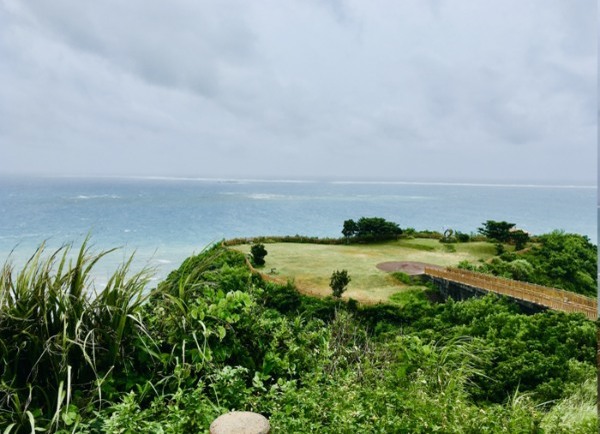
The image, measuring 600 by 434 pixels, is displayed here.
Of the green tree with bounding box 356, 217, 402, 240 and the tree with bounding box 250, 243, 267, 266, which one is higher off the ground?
the green tree with bounding box 356, 217, 402, 240

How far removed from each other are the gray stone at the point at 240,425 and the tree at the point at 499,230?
20287 mm

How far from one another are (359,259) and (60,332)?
15.5 m

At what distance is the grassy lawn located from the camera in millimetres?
12922

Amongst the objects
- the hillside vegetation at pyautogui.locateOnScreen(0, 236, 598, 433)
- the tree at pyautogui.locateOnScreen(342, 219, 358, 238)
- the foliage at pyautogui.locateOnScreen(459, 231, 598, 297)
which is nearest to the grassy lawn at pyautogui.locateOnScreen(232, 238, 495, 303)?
the tree at pyautogui.locateOnScreen(342, 219, 358, 238)

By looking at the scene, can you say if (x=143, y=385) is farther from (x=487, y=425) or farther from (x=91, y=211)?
(x=91, y=211)

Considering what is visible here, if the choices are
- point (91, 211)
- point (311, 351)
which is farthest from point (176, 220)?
point (311, 351)

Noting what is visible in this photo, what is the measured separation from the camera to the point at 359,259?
16.9 meters

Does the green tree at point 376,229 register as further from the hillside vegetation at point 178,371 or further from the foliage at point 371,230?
the hillside vegetation at point 178,371

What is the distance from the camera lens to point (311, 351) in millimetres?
2551

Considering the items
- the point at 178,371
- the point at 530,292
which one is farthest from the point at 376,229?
the point at 178,371

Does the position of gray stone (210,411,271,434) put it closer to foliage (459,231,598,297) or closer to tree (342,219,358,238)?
foliage (459,231,598,297)

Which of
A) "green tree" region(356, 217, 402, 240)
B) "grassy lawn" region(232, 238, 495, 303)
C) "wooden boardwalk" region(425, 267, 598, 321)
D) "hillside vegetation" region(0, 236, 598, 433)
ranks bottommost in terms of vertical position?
"grassy lawn" region(232, 238, 495, 303)

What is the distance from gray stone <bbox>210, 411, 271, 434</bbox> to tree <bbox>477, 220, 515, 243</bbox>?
20287 millimetres

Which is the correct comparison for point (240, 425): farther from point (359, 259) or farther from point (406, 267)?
point (359, 259)
